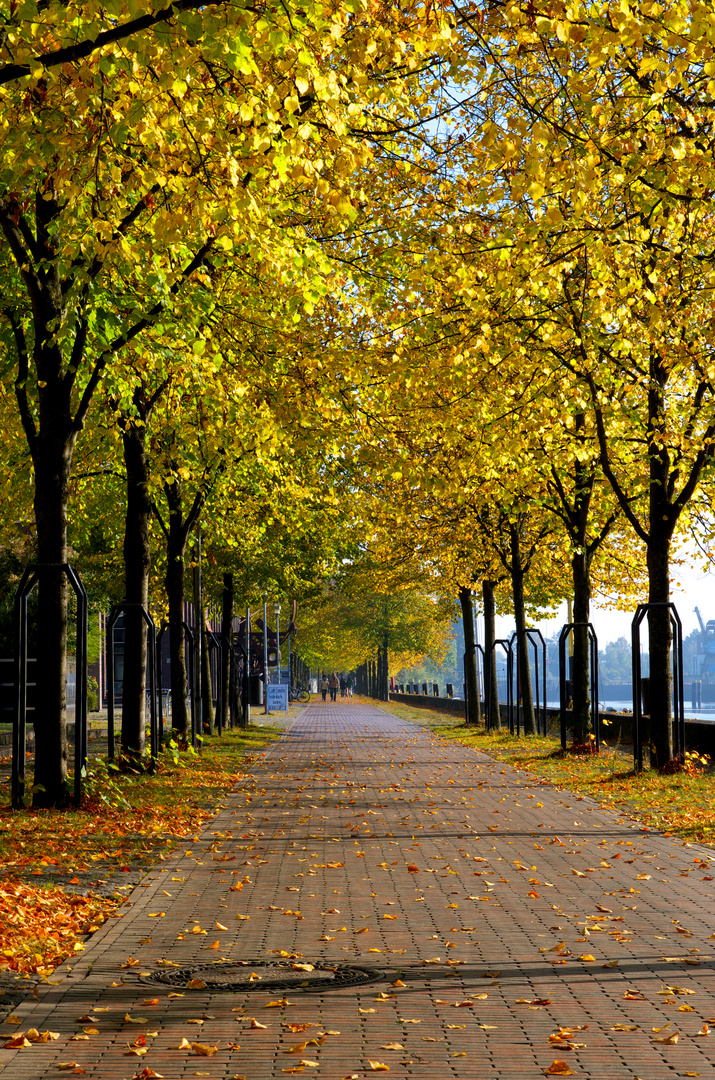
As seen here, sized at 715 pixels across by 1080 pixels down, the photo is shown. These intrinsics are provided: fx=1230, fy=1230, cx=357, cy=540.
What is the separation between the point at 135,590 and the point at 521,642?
44.9 feet

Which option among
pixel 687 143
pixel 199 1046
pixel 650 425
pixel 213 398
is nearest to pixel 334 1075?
pixel 199 1046

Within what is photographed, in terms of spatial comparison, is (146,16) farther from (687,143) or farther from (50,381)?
(50,381)

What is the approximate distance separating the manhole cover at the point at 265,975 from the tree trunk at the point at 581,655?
46.6ft

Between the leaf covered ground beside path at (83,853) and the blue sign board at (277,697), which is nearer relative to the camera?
the leaf covered ground beside path at (83,853)

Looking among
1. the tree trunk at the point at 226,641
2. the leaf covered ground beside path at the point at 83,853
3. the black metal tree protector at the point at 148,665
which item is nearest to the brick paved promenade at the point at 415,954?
the leaf covered ground beside path at the point at 83,853

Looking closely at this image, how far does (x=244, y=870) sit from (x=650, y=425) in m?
9.35

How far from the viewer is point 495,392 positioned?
1559cm

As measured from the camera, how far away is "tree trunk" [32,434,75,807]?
1238 cm

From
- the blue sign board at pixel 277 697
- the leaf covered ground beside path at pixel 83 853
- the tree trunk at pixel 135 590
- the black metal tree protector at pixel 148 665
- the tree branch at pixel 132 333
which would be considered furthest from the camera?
the blue sign board at pixel 277 697

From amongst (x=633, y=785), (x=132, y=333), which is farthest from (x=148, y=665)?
(x=633, y=785)

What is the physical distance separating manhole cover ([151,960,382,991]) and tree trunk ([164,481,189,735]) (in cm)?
→ 1480

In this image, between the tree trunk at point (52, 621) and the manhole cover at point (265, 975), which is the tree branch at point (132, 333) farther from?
the manhole cover at point (265, 975)

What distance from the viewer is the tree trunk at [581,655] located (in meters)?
20.8

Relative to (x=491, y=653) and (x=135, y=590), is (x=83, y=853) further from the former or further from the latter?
(x=491, y=653)
